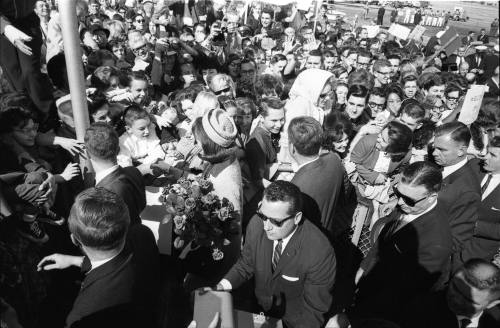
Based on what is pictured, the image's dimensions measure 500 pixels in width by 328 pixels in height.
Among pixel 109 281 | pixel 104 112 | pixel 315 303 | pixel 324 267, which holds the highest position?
pixel 104 112

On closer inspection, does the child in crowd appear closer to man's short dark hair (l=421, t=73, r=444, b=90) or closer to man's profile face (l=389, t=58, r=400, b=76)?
man's short dark hair (l=421, t=73, r=444, b=90)

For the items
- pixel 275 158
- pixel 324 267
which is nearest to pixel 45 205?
pixel 324 267

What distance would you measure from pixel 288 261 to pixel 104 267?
50.4 inches

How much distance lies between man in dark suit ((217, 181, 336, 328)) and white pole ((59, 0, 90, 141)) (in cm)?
138

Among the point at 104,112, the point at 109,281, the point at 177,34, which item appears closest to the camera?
the point at 109,281

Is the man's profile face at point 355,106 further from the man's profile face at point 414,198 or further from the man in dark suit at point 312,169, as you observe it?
the man's profile face at point 414,198

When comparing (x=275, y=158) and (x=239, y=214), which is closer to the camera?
(x=239, y=214)

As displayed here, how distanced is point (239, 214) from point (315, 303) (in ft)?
3.05

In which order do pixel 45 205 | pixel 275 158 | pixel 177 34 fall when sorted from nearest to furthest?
pixel 45 205 → pixel 275 158 → pixel 177 34

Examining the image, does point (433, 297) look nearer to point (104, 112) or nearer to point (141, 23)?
point (104, 112)

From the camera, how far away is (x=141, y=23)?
9945 mm

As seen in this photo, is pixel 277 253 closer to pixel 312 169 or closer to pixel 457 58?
pixel 312 169

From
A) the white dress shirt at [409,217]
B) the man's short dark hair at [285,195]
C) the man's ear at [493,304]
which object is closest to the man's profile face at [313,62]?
the white dress shirt at [409,217]

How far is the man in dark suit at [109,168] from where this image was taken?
297 cm
